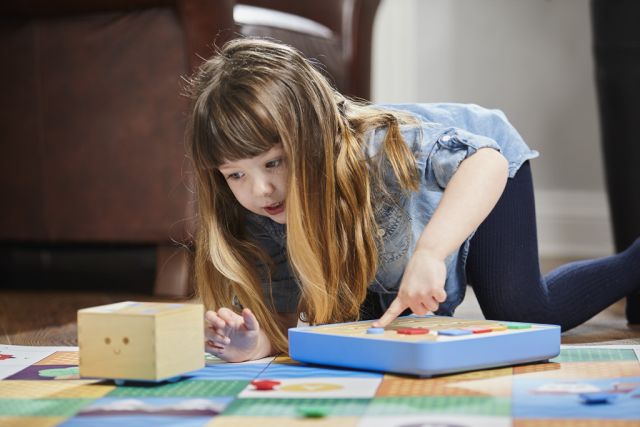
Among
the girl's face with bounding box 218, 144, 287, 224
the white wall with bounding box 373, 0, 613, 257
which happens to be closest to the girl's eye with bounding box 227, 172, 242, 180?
the girl's face with bounding box 218, 144, 287, 224

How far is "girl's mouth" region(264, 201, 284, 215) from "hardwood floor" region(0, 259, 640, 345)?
330 mm

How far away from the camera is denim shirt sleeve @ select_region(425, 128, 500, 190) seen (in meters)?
Result: 0.93

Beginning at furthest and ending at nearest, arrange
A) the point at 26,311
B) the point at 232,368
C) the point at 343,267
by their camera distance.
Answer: the point at 26,311 < the point at 343,267 < the point at 232,368

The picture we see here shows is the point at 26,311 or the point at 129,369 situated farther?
the point at 26,311

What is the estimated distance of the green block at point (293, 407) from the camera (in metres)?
0.67

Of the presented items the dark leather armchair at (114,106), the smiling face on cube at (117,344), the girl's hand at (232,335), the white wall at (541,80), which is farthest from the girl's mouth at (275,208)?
the white wall at (541,80)

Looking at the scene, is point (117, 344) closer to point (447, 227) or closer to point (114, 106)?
point (447, 227)

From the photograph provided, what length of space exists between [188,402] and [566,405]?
0.88ft

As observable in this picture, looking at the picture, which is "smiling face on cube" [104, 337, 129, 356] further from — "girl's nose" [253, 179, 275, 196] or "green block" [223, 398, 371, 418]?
"girl's nose" [253, 179, 275, 196]

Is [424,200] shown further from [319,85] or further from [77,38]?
[77,38]

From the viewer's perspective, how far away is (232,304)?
1.00 metres

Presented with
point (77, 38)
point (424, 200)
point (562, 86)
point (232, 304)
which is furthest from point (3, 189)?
point (562, 86)

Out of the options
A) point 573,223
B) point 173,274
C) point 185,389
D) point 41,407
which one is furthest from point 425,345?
point 573,223

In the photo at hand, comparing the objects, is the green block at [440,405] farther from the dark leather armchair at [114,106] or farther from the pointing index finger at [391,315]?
the dark leather armchair at [114,106]
